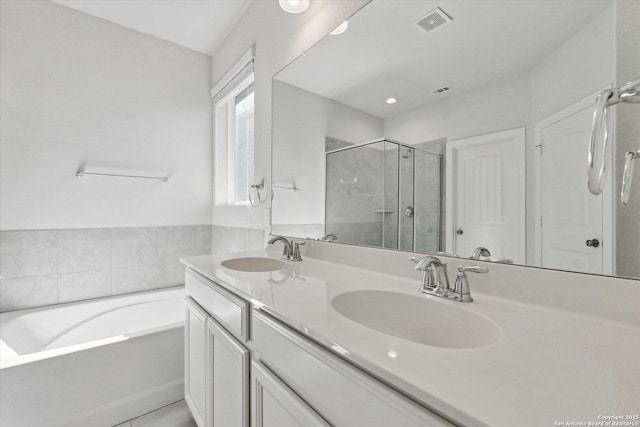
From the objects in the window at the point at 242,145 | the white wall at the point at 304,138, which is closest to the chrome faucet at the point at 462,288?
the white wall at the point at 304,138

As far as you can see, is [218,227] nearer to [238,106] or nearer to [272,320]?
[238,106]

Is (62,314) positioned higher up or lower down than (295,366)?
lower down

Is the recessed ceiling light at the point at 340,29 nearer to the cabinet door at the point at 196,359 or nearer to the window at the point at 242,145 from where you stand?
the window at the point at 242,145

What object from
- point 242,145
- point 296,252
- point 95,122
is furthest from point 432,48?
point 95,122

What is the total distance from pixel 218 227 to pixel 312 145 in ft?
5.09

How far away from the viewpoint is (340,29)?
1.37m

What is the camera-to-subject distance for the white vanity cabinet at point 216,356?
0.95 m

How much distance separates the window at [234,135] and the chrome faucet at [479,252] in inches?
66.7

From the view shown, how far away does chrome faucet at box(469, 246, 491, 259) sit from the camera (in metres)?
0.87

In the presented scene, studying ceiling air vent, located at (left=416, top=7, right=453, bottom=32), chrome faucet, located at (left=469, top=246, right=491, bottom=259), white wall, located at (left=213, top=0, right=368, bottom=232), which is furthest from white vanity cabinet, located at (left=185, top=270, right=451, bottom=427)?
ceiling air vent, located at (left=416, top=7, right=453, bottom=32)

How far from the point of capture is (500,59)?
875mm

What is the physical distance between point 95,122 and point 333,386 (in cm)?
261

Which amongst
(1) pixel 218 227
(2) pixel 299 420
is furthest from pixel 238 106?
(2) pixel 299 420

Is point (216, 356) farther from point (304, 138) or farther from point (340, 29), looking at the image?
point (340, 29)
